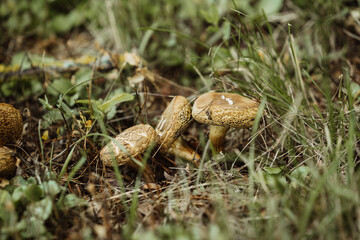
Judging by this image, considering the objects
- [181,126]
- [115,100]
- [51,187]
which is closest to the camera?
[51,187]

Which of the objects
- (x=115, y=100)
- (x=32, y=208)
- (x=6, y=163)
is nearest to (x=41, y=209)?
(x=32, y=208)

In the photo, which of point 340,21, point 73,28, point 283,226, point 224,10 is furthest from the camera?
point 73,28

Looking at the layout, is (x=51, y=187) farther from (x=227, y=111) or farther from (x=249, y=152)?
(x=249, y=152)

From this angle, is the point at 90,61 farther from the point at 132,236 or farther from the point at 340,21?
the point at 340,21

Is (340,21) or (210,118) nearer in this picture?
(210,118)

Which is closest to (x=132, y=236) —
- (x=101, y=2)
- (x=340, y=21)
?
(x=340, y=21)

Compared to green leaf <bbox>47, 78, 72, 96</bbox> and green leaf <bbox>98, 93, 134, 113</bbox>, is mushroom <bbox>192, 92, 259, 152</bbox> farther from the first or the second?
green leaf <bbox>47, 78, 72, 96</bbox>

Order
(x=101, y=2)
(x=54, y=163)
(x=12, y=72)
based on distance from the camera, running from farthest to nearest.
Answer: (x=101, y=2) < (x=12, y=72) < (x=54, y=163)

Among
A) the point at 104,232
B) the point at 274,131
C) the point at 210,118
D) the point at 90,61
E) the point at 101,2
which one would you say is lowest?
the point at 274,131
